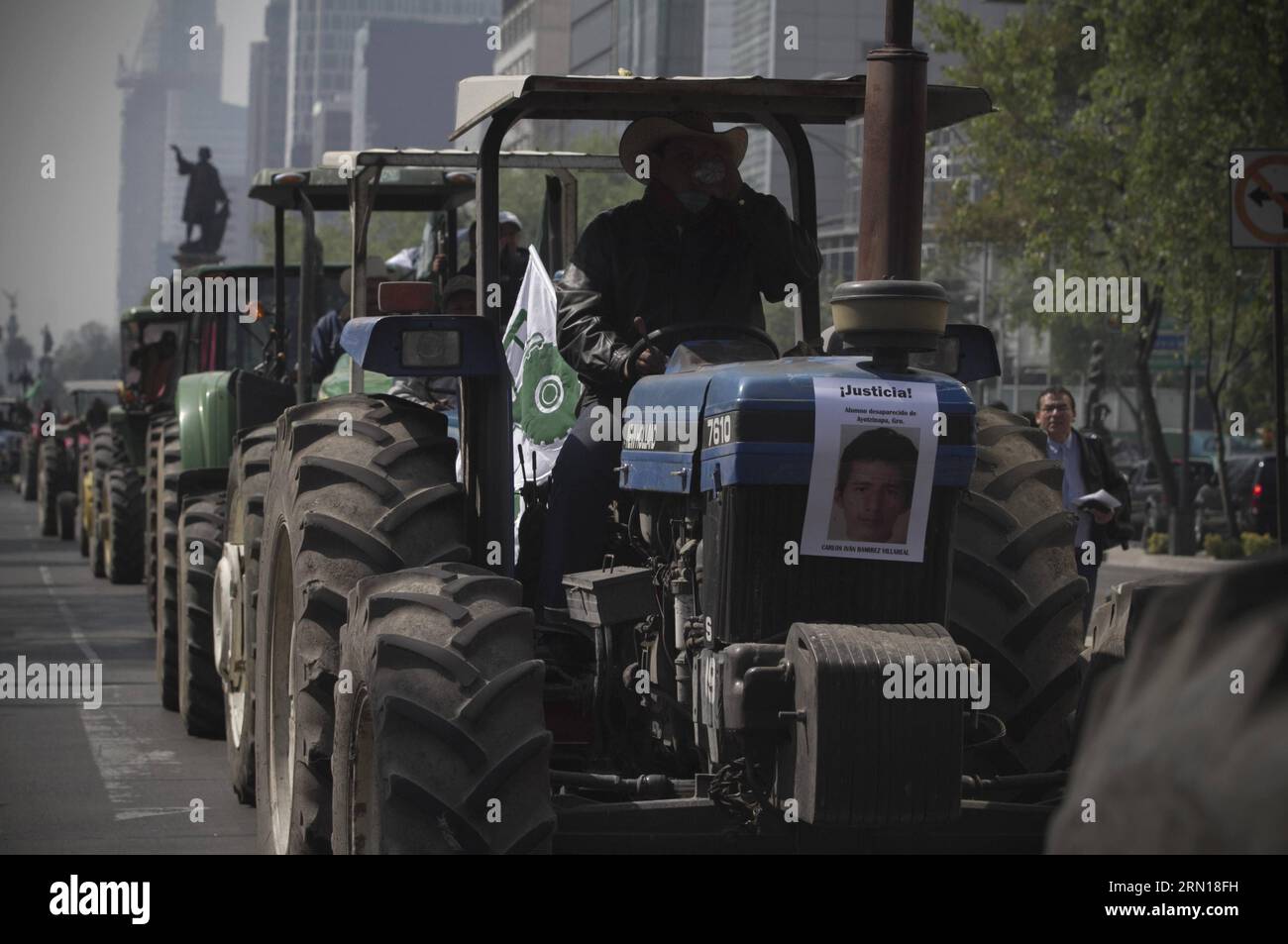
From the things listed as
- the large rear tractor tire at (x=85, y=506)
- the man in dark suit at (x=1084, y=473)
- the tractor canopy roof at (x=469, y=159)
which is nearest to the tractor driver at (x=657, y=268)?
the tractor canopy roof at (x=469, y=159)

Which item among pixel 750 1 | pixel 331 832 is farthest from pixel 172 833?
pixel 750 1

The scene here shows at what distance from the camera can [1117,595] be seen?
647cm

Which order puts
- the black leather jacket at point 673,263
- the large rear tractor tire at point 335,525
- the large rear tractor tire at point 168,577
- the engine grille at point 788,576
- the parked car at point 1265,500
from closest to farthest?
the engine grille at point 788,576, the large rear tractor tire at point 335,525, the black leather jacket at point 673,263, the large rear tractor tire at point 168,577, the parked car at point 1265,500

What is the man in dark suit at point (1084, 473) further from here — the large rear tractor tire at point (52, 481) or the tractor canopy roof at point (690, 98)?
the large rear tractor tire at point (52, 481)

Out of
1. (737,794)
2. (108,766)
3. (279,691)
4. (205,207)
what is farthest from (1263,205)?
(205,207)

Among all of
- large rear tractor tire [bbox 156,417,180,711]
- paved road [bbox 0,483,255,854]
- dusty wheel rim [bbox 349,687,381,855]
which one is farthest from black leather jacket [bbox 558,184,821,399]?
large rear tractor tire [bbox 156,417,180,711]

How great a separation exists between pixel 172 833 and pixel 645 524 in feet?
11.4

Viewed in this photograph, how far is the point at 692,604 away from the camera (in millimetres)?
6141

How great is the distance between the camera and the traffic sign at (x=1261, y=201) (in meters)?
13.0

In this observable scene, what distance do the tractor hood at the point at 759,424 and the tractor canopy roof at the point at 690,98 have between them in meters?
1.03

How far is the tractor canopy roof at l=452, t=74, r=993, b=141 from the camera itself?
671 centimetres

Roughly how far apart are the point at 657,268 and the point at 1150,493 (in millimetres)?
38273

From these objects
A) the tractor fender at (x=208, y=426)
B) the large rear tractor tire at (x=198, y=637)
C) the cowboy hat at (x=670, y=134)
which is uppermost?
the cowboy hat at (x=670, y=134)
